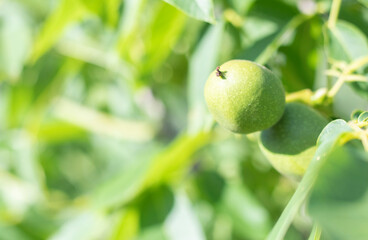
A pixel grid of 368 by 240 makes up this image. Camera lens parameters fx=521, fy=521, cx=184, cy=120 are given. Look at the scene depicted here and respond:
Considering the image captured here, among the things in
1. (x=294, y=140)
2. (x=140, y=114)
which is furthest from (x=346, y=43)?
(x=140, y=114)

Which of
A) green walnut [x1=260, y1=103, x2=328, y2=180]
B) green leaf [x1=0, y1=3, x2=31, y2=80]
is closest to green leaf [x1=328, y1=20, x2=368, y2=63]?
green walnut [x1=260, y1=103, x2=328, y2=180]

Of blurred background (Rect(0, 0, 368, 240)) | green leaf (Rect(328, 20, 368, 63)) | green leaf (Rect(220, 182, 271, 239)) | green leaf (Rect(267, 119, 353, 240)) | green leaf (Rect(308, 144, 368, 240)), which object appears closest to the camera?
green leaf (Rect(308, 144, 368, 240))

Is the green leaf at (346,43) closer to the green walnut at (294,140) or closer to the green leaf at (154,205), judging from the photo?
the green walnut at (294,140)

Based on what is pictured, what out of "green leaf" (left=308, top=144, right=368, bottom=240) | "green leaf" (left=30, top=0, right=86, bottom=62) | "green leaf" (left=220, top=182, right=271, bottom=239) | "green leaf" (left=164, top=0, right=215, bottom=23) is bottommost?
"green leaf" (left=220, top=182, right=271, bottom=239)

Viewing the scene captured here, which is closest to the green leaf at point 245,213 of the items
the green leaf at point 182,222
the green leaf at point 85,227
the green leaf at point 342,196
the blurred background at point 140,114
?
the blurred background at point 140,114

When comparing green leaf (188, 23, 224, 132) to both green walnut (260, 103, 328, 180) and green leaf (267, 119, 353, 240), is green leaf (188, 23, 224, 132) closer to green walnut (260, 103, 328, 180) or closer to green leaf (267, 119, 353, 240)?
green walnut (260, 103, 328, 180)

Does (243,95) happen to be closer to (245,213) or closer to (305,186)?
(305,186)

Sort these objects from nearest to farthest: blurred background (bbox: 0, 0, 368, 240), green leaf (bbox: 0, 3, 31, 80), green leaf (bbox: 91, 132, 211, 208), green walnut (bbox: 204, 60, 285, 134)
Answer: green walnut (bbox: 204, 60, 285, 134) → blurred background (bbox: 0, 0, 368, 240) → green leaf (bbox: 91, 132, 211, 208) → green leaf (bbox: 0, 3, 31, 80)
